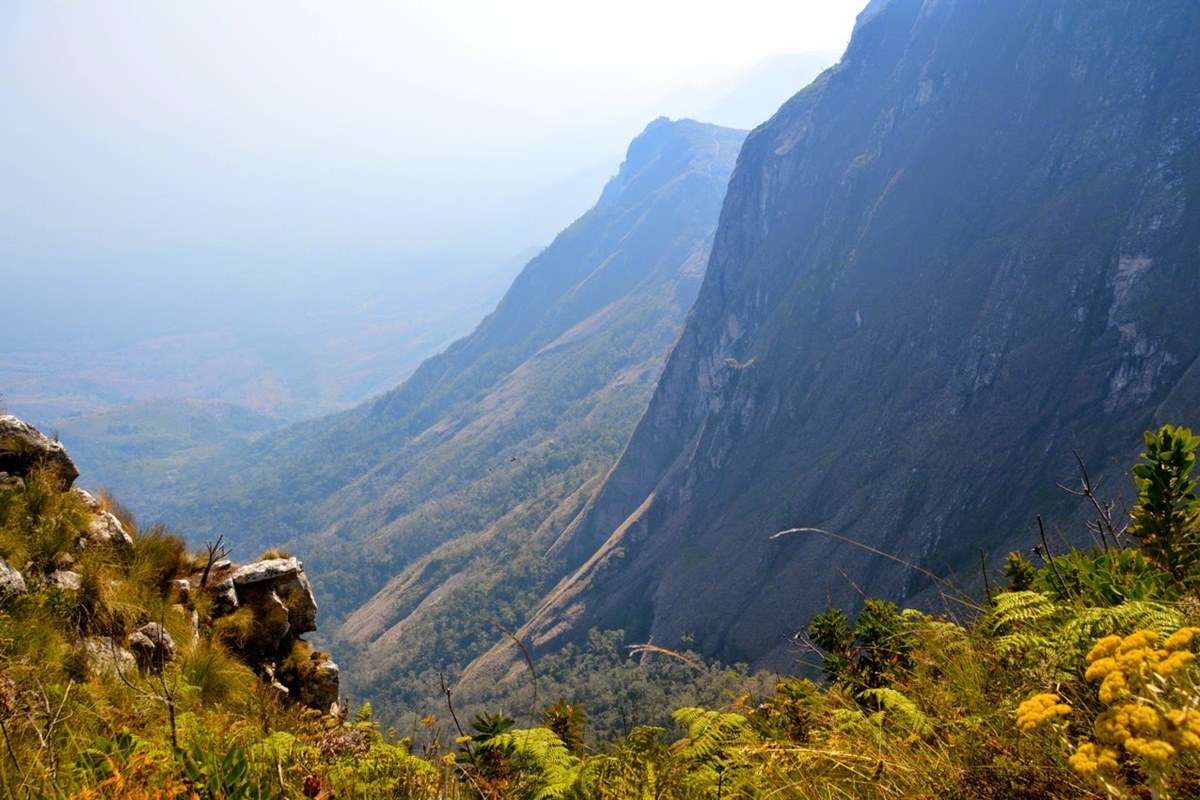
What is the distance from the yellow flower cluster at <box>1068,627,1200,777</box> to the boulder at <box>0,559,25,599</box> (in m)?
8.93

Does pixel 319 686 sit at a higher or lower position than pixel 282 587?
lower

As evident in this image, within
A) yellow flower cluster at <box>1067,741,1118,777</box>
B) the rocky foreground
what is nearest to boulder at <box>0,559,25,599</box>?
the rocky foreground

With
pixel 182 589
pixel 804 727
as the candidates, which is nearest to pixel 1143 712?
pixel 804 727

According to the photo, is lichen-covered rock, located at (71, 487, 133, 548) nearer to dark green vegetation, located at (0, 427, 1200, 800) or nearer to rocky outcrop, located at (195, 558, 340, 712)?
rocky outcrop, located at (195, 558, 340, 712)

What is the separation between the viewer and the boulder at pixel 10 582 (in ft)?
21.5

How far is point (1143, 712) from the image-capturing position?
1.85m

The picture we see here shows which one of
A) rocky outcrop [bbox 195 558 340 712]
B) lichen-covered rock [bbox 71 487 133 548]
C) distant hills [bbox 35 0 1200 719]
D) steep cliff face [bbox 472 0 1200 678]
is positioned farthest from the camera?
distant hills [bbox 35 0 1200 719]

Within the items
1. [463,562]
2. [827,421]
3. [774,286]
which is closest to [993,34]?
[774,286]

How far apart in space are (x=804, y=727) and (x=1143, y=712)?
10.5 feet

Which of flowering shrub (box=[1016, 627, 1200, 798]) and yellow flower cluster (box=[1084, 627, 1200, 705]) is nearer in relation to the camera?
flowering shrub (box=[1016, 627, 1200, 798])

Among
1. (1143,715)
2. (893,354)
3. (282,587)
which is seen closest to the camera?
(1143,715)

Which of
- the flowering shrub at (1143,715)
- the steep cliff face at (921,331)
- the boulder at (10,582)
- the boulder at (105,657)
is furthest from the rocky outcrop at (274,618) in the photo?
the steep cliff face at (921,331)

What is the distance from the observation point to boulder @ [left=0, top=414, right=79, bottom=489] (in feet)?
29.3

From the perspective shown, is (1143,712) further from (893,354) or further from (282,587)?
(893,354)
